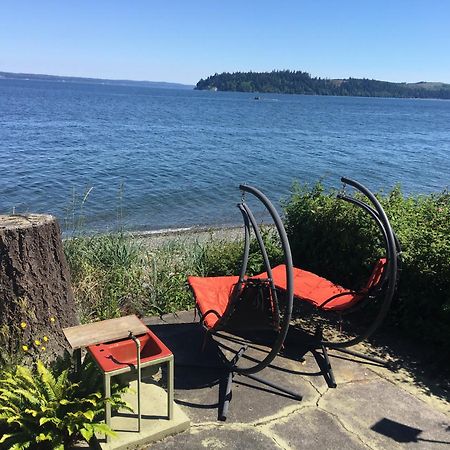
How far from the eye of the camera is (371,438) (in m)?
3.29

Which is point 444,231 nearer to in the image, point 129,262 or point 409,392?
point 409,392

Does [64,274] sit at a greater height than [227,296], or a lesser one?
greater

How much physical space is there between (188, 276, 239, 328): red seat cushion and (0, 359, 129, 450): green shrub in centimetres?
119

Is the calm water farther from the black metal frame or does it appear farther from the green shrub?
the black metal frame

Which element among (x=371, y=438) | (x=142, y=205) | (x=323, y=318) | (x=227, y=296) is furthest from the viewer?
(x=142, y=205)

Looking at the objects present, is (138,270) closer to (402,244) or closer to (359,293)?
(359,293)

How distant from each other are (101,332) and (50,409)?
24.1 inches

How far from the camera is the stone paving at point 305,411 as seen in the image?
322cm

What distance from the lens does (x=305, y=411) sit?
11.7ft

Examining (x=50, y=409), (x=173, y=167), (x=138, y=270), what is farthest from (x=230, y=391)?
(x=173, y=167)

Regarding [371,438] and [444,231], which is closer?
[371,438]

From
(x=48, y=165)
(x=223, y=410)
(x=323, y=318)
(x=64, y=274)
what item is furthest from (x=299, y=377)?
(x=48, y=165)

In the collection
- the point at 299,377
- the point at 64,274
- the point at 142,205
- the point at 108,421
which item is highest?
the point at 64,274

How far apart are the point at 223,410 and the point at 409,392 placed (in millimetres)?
1642
